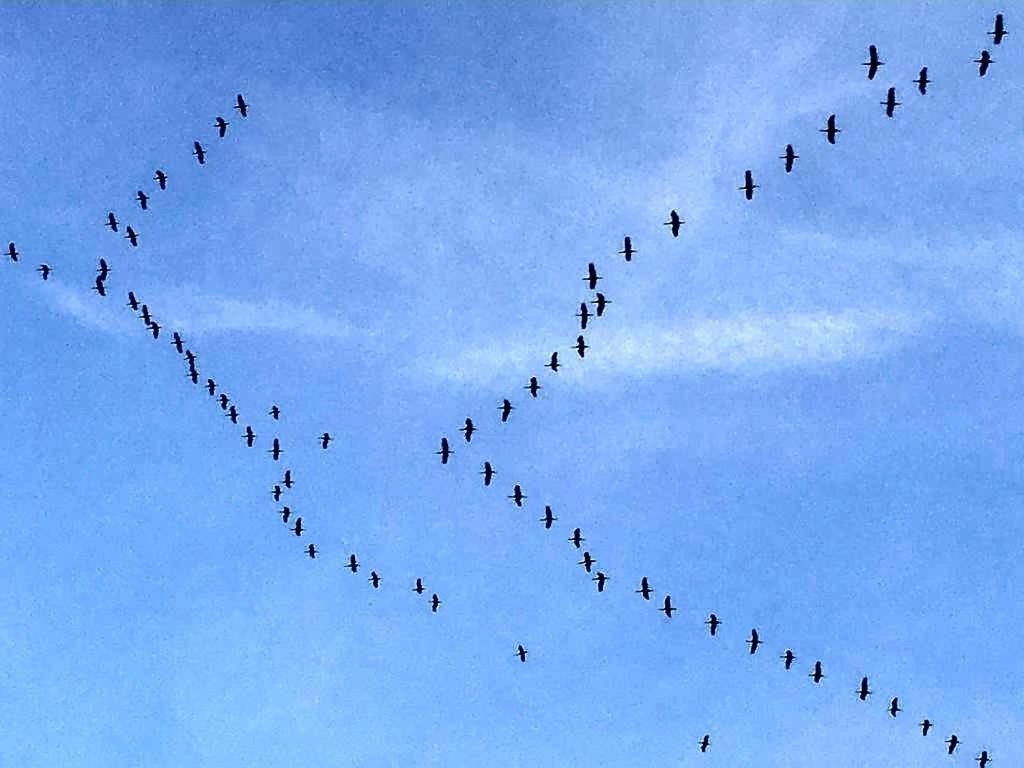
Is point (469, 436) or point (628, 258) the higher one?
point (628, 258)

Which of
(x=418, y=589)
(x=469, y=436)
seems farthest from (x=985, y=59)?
(x=418, y=589)

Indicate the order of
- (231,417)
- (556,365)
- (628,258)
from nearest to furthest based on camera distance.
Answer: (628,258) < (556,365) < (231,417)

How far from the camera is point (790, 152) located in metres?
83.8

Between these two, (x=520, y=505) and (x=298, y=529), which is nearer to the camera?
(x=520, y=505)

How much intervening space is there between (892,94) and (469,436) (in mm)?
33597

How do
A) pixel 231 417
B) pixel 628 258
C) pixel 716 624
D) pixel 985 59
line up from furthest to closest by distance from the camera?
pixel 231 417 < pixel 716 624 < pixel 628 258 < pixel 985 59

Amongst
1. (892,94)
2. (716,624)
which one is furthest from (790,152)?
(716,624)

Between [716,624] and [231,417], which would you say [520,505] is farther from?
[231,417]

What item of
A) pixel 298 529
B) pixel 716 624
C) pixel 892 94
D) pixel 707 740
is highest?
pixel 892 94

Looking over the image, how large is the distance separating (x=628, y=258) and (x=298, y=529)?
3769 centimetres

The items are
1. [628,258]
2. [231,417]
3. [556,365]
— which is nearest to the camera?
[628,258]

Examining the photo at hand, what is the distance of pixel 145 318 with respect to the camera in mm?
100938

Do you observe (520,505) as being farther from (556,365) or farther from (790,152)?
(790,152)

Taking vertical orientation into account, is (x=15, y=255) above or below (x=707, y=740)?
above
